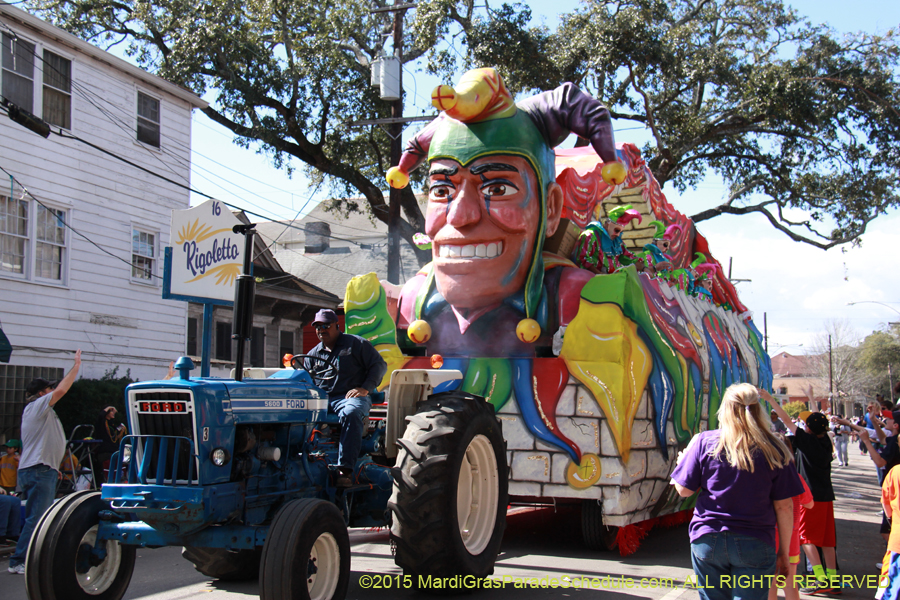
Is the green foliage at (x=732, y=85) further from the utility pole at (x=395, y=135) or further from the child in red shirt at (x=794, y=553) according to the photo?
the child in red shirt at (x=794, y=553)

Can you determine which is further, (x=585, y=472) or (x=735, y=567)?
(x=585, y=472)

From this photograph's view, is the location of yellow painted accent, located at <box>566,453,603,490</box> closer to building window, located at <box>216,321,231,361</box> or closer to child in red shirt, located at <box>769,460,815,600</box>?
child in red shirt, located at <box>769,460,815,600</box>

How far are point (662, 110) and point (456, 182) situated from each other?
13014 millimetres

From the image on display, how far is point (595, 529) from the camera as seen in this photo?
7.90m

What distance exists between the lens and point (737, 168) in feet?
70.2

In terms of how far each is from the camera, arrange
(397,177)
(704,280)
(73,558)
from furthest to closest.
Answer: (704,280) < (397,177) < (73,558)

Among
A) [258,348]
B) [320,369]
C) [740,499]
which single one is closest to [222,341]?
[258,348]

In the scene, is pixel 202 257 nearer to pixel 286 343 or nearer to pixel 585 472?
pixel 585 472

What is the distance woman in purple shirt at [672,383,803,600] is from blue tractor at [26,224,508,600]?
6.01 ft

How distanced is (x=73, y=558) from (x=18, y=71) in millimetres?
11836

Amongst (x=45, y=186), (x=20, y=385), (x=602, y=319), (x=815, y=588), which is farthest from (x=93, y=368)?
(x=815, y=588)

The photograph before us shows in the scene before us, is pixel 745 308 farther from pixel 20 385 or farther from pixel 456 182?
pixel 20 385

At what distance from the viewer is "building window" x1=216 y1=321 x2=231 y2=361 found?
20.6 m

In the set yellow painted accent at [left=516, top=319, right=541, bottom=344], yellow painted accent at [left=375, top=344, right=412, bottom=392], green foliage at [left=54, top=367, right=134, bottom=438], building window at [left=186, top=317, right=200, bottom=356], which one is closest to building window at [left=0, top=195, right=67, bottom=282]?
green foliage at [left=54, top=367, right=134, bottom=438]
